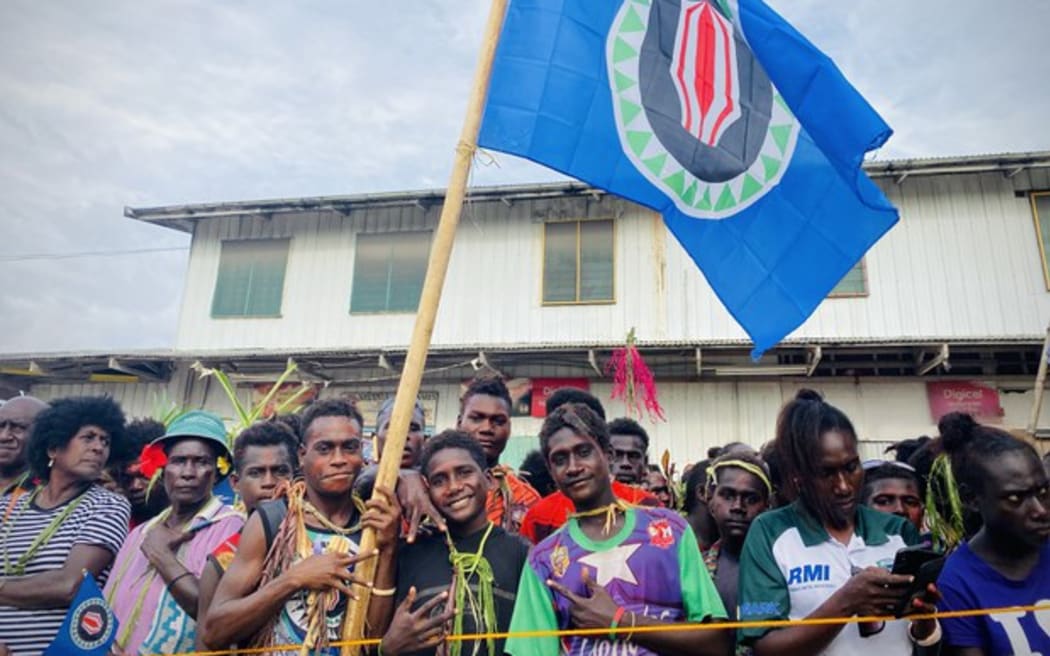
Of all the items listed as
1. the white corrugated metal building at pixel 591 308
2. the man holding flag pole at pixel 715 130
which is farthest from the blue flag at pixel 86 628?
the white corrugated metal building at pixel 591 308

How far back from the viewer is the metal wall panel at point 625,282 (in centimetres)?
1038

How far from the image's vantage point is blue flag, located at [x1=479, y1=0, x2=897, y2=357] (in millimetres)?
3105

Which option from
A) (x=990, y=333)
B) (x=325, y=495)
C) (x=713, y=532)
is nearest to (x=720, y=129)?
(x=713, y=532)

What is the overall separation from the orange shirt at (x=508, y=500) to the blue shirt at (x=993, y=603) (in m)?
1.80

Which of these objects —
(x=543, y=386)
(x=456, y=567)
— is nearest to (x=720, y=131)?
(x=456, y=567)

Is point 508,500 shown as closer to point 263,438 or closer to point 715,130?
point 263,438

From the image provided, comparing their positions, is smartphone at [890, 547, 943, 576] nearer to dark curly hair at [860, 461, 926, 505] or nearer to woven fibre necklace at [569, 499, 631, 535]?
woven fibre necklace at [569, 499, 631, 535]

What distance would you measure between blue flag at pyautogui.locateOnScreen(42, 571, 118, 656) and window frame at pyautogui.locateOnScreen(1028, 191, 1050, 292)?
12519 millimetres

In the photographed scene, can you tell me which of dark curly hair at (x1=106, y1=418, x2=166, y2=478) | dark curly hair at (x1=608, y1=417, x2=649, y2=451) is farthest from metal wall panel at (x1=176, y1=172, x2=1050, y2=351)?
dark curly hair at (x1=106, y1=418, x2=166, y2=478)

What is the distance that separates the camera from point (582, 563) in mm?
2369

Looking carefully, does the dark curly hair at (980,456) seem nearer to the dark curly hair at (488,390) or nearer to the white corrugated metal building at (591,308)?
the dark curly hair at (488,390)

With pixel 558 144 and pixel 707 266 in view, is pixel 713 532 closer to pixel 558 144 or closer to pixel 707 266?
pixel 707 266

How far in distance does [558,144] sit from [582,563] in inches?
72.9

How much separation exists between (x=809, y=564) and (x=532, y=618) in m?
0.99
